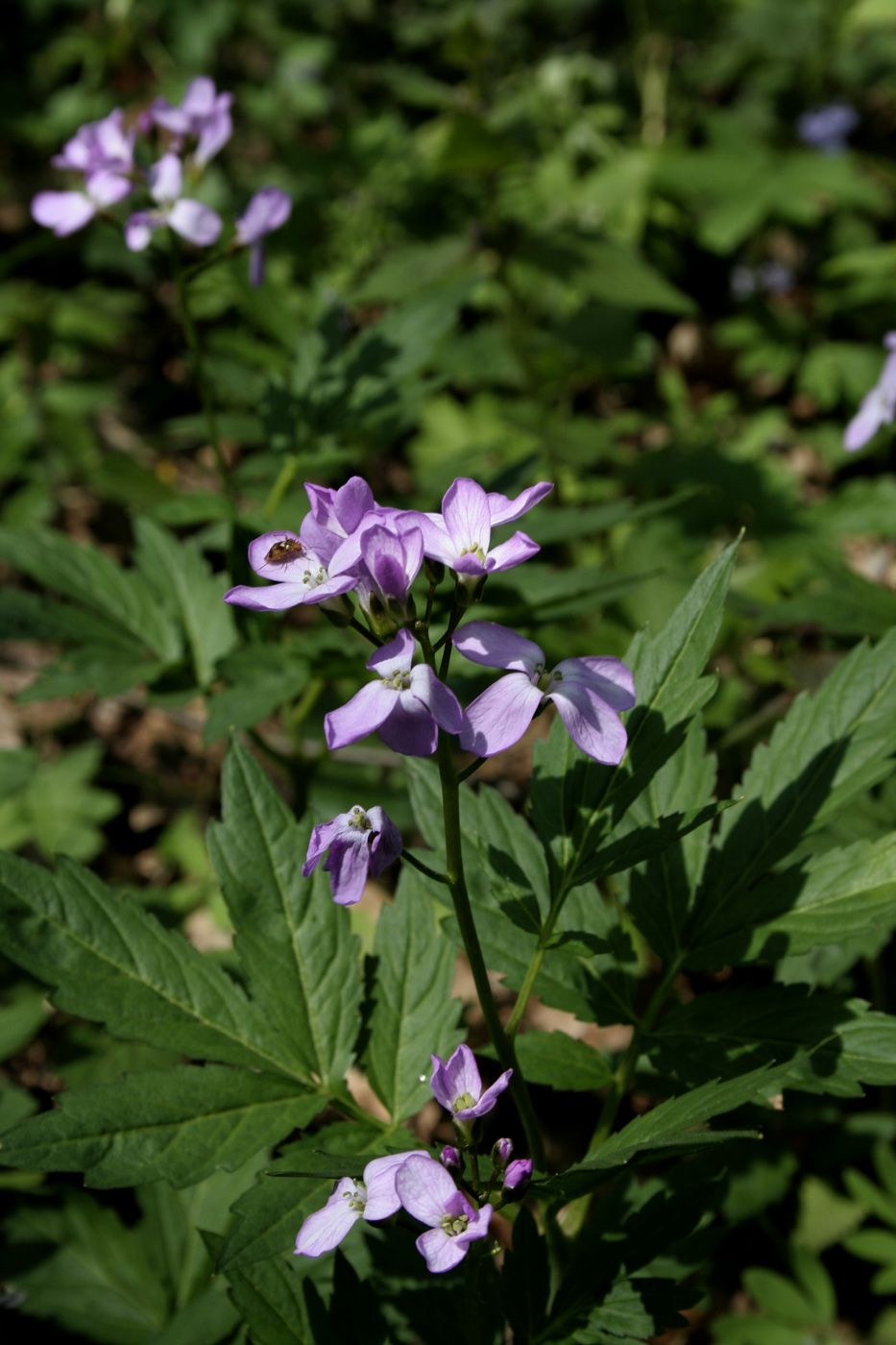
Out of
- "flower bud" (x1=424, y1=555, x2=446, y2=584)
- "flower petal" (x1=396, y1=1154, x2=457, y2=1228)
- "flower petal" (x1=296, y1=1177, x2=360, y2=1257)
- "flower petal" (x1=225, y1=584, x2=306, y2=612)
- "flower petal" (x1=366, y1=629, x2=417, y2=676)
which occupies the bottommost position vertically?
"flower petal" (x1=296, y1=1177, x2=360, y2=1257)

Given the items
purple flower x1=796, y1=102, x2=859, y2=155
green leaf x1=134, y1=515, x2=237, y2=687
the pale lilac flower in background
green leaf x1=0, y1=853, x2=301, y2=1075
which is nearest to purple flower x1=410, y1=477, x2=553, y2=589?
the pale lilac flower in background

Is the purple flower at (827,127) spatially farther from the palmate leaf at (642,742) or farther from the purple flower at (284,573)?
the purple flower at (284,573)

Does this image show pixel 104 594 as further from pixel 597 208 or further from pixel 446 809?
pixel 597 208

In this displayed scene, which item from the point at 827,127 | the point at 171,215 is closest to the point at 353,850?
the point at 171,215

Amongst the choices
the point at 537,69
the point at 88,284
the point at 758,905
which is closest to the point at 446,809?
the point at 758,905

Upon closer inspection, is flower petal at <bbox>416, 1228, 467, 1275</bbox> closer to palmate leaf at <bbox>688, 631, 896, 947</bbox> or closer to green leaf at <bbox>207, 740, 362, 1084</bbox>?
green leaf at <bbox>207, 740, 362, 1084</bbox>

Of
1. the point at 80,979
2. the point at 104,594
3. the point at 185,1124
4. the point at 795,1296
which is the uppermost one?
the point at 104,594

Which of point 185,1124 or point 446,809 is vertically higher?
point 446,809

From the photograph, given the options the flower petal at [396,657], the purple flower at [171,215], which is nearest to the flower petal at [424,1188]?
the flower petal at [396,657]
